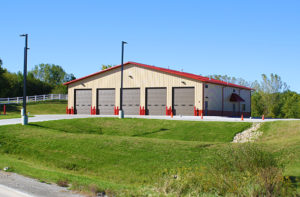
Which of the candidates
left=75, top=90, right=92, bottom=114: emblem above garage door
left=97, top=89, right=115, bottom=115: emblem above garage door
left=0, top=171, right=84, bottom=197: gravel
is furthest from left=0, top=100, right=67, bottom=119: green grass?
left=0, top=171, right=84, bottom=197: gravel

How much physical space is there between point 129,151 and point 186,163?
3.19 m

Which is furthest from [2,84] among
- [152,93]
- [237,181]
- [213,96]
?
[237,181]

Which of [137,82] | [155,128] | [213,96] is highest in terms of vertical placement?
[137,82]

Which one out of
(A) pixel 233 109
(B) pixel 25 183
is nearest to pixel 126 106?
(A) pixel 233 109

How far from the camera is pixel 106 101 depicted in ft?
138

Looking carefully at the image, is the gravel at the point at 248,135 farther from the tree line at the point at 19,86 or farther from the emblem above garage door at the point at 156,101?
the tree line at the point at 19,86

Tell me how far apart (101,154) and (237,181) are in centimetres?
837

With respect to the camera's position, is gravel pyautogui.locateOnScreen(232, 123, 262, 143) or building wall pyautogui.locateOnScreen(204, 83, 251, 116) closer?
gravel pyautogui.locateOnScreen(232, 123, 262, 143)

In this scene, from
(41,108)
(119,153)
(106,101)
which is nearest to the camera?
(119,153)

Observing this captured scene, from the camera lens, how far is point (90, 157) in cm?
1573

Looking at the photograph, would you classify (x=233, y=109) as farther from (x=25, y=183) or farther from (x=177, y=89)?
(x=25, y=183)

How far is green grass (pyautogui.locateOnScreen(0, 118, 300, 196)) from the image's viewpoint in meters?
12.0

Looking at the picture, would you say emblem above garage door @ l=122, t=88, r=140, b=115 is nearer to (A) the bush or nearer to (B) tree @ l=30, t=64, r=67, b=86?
(A) the bush

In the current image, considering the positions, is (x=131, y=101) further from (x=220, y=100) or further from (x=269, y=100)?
(x=269, y=100)
